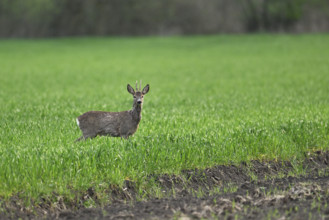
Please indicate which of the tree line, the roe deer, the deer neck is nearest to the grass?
the roe deer

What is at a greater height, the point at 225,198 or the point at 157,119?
the point at 157,119

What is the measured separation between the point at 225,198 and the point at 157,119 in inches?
176

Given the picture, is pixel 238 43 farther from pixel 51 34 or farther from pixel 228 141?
pixel 228 141

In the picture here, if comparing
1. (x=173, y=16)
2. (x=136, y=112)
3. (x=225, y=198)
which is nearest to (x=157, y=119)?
(x=136, y=112)

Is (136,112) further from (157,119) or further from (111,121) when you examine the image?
(157,119)

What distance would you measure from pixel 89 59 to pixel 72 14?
90.0 ft

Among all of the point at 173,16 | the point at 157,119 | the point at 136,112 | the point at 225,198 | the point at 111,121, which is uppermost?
the point at 173,16

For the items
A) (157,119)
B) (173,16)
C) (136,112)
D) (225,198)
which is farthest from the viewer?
(173,16)

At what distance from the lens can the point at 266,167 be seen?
906cm

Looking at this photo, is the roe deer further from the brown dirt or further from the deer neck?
the brown dirt


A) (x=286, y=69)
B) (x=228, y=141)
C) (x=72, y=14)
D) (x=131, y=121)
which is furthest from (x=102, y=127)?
(x=72, y=14)

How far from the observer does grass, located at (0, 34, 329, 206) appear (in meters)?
7.61

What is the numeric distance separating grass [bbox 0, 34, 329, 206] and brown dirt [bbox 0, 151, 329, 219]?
23 cm

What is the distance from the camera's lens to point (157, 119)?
37.7ft
